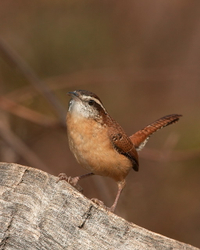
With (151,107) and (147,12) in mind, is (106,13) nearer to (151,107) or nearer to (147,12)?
(147,12)

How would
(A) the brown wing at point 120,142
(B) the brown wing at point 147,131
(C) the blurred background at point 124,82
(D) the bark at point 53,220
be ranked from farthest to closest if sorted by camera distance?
(C) the blurred background at point 124,82 < (B) the brown wing at point 147,131 < (A) the brown wing at point 120,142 < (D) the bark at point 53,220

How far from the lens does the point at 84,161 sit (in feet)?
13.5

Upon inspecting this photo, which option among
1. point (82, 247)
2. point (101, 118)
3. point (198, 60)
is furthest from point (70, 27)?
point (82, 247)

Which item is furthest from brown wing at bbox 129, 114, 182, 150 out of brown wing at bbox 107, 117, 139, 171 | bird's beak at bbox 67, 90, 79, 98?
bird's beak at bbox 67, 90, 79, 98

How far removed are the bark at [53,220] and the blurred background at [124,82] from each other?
3.03 meters

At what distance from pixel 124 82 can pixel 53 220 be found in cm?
606

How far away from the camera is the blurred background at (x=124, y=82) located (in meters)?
6.95

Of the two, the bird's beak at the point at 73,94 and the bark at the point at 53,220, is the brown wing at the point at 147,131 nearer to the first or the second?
the bird's beak at the point at 73,94

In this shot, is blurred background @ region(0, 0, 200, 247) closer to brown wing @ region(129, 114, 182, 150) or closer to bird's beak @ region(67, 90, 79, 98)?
brown wing @ region(129, 114, 182, 150)

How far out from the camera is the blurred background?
6949mm

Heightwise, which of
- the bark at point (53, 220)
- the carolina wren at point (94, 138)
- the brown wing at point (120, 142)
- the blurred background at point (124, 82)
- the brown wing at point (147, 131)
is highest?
the blurred background at point (124, 82)

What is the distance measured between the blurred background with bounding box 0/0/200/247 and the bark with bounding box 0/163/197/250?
119 inches

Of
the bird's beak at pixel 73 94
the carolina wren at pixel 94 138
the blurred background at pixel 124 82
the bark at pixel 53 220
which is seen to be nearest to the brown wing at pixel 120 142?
the carolina wren at pixel 94 138

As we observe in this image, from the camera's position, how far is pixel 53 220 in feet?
9.80
